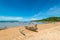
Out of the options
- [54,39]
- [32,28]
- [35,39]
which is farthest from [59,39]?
[32,28]

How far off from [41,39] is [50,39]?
0.54 m

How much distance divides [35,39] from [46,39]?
67 centimetres

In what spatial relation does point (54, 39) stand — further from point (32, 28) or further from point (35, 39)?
point (32, 28)

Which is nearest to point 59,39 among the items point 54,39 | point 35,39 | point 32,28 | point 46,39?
point 54,39

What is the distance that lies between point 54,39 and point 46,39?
0.49 meters

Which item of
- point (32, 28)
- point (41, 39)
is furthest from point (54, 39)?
point (32, 28)

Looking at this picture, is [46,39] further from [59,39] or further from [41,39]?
[59,39]

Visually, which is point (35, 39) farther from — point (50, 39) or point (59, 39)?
point (59, 39)

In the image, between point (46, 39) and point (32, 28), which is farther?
point (32, 28)

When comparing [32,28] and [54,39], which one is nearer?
[54,39]

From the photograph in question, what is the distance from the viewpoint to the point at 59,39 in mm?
6758

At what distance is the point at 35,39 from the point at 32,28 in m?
6.37

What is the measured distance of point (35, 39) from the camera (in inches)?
269

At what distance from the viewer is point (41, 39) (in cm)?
679
